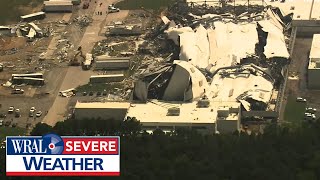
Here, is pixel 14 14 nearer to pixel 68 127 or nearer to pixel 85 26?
pixel 85 26

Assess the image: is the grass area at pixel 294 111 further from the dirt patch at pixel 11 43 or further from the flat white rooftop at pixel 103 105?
the dirt patch at pixel 11 43

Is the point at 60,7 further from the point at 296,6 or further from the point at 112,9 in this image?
the point at 296,6

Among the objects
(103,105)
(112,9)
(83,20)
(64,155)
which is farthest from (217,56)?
(64,155)

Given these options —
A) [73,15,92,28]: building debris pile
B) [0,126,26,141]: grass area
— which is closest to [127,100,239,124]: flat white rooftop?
[0,126,26,141]: grass area

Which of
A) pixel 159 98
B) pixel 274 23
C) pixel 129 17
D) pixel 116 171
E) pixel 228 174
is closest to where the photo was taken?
pixel 116 171

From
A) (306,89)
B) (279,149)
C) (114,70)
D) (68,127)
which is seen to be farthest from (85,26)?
(279,149)

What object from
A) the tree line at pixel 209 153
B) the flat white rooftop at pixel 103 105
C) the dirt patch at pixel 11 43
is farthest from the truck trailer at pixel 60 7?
the tree line at pixel 209 153
